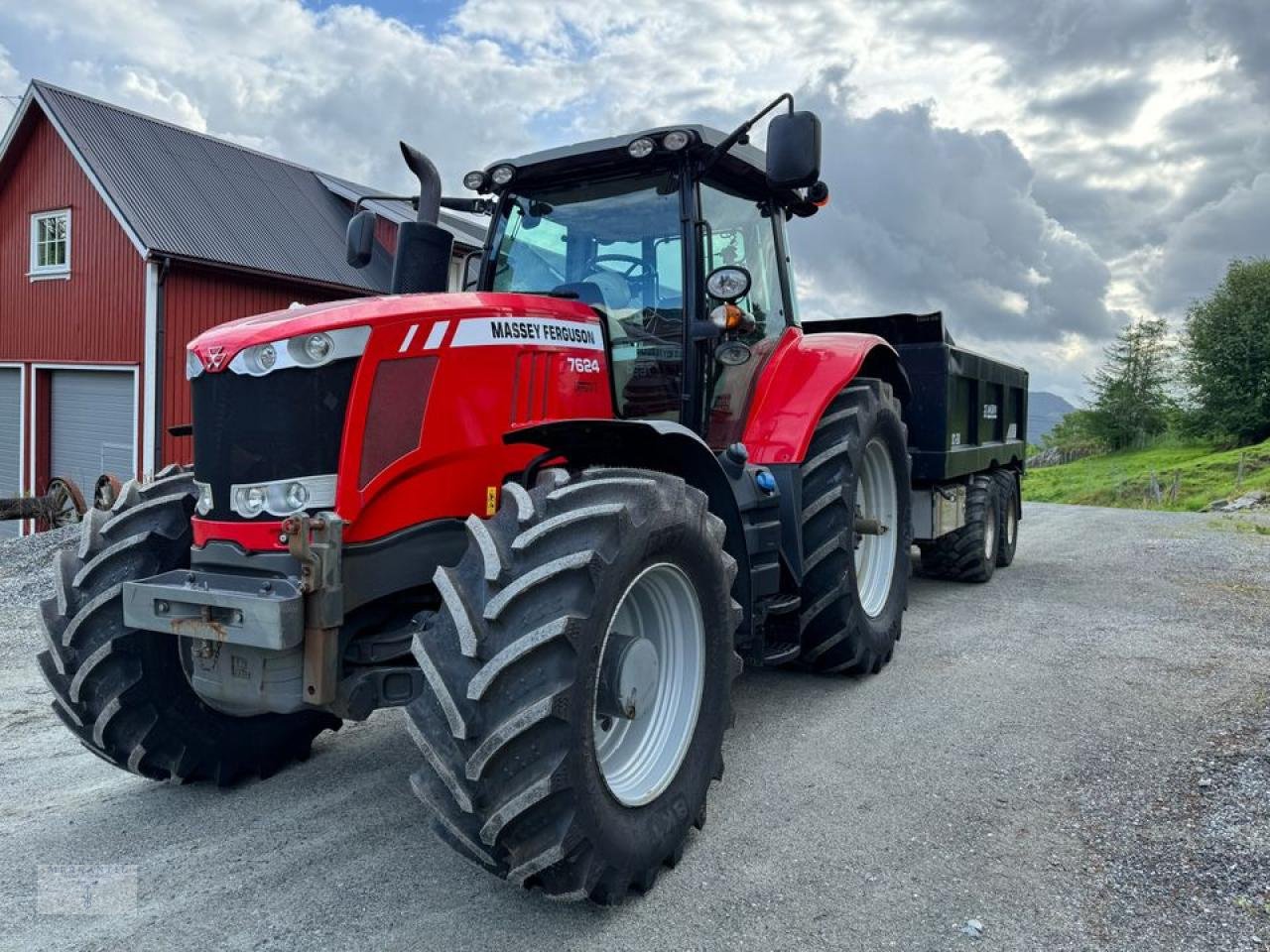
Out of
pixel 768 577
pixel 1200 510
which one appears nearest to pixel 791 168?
pixel 768 577

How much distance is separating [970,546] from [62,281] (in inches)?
598

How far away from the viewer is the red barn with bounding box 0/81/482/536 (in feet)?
47.2

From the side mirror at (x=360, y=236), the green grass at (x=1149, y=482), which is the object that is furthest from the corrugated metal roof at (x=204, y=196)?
the green grass at (x=1149, y=482)

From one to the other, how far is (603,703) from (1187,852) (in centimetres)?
212

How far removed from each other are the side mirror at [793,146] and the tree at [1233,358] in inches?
1381

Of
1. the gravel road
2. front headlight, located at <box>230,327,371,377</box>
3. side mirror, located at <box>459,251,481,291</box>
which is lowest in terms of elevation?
the gravel road

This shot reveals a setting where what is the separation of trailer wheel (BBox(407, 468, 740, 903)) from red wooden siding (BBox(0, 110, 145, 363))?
13903 millimetres

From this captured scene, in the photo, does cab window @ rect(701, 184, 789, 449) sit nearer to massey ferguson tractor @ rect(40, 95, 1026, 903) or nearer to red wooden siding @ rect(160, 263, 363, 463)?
massey ferguson tractor @ rect(40, 95, 1026, 903)

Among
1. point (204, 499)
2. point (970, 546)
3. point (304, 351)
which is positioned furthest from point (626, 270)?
point (970, 546)

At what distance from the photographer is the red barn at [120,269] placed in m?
14.4

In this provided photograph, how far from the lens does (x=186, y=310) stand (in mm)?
14523

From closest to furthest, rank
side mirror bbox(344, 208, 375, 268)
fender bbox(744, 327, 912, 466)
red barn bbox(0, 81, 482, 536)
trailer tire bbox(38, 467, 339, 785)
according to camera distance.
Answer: trailer tire bbox(38, 467, 339, 785), side mirror bbox(344, 208, 375, 268), fender bbox(744, 327, 912, 466), red barn bbox(0, 81, 482, 536)

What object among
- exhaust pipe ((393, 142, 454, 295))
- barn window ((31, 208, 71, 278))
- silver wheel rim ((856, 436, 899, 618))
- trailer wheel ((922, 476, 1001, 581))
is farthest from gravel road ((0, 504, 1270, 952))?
barn window ((31, 208, 71, 278))

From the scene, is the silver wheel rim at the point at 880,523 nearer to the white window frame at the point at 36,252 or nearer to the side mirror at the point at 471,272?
the side mirror at the point at 471,272
